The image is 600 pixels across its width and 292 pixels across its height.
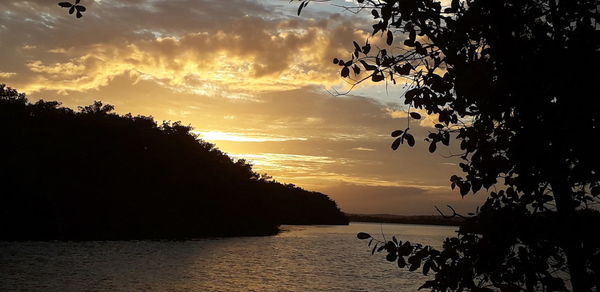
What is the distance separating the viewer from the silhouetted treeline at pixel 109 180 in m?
51.8

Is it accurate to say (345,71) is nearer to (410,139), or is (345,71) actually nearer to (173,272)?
(410,139)

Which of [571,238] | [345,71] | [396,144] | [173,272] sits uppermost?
[345,71]

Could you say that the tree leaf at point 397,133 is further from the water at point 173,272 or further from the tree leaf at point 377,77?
the water at point 173,272

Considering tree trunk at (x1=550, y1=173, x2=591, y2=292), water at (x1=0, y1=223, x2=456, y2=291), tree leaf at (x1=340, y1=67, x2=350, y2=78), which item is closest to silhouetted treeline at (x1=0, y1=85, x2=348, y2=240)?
water at (x1=0, y1=223, x2=456, y2=291)

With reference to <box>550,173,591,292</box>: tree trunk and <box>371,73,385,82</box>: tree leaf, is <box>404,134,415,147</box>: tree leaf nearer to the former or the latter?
<box>371,73,385,82</box>: tree leaf

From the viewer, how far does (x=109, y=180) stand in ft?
222

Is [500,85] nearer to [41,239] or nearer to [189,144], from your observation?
[41,239]

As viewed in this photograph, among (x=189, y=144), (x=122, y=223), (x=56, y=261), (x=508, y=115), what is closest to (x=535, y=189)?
(x=508, y=115)

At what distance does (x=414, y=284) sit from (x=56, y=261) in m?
24.6

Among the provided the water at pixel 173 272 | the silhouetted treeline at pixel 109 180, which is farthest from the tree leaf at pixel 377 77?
the silhouetted treeline at pixel 109 180

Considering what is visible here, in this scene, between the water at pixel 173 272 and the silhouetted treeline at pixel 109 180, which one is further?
the silhouetted treeline at pixel 109 180

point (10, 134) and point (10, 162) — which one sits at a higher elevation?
point (10, 134)

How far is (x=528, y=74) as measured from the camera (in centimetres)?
360

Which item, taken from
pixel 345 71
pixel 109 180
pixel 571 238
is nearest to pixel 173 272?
pixel 345 71
